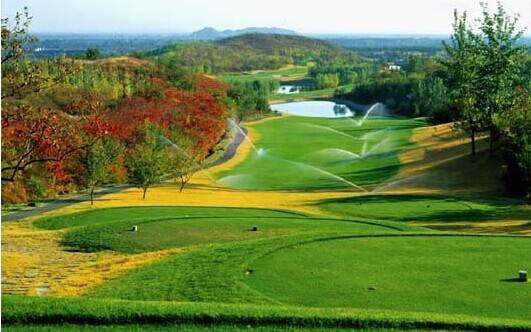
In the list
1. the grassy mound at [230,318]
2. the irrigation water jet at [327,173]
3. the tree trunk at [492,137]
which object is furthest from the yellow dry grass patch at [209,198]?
the grassy mound at [230,318]

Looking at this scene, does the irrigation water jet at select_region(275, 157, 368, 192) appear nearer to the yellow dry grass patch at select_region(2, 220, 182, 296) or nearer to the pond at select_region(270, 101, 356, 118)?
the yellow dry grass patch at select_region(2, 220, 182, 296)

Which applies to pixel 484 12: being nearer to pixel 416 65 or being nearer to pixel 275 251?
pixel 275 251

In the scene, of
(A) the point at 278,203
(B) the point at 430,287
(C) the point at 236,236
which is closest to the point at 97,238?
(C) the point at 236,236

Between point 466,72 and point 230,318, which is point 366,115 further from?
point 230,318

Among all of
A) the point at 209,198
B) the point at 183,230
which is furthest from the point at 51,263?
the point at 209,198

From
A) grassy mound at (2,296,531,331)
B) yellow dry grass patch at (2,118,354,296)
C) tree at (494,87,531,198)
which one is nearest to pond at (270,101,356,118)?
tree at (494,87,531,198)

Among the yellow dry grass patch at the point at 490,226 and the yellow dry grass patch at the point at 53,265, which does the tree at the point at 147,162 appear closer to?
the yellow dry grass patch at the point at 53,265
